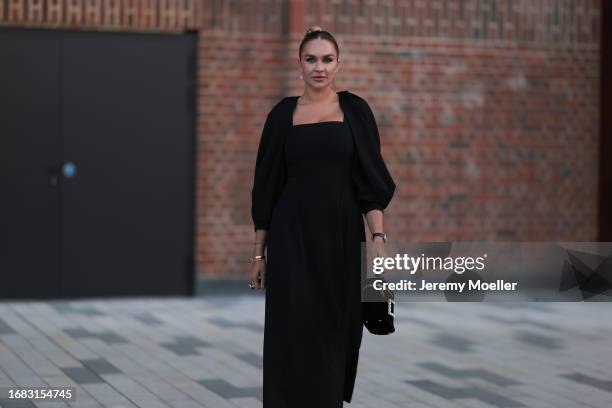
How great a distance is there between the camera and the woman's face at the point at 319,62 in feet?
18.5

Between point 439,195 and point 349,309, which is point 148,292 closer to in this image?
point 439,195

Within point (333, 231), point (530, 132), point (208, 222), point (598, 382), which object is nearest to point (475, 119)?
point (530, 132)

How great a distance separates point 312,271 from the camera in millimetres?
5781

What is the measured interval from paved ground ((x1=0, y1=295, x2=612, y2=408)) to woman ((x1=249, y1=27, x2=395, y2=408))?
67.0 inches

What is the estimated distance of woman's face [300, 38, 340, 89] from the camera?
18.5 ft

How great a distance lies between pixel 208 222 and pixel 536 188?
369cm

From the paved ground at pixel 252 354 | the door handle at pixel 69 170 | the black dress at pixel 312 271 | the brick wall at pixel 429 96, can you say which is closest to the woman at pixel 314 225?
the black dress at pixel 312 271

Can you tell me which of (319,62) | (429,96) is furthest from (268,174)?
(429,96)

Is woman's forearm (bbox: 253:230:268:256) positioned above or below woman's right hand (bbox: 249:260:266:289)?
above

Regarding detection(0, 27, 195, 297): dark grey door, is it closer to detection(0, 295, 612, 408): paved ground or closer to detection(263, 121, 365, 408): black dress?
detection(0, 295, 612, 408): paved ground

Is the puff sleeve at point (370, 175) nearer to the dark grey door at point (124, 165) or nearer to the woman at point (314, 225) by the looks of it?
the woman at point (314, 225)

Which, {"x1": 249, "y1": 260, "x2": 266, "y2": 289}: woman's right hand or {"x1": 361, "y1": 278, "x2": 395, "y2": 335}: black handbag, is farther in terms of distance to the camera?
{"x1": 249, "y1": 260, "x2": 266, "y2": 289}: woman's right hand

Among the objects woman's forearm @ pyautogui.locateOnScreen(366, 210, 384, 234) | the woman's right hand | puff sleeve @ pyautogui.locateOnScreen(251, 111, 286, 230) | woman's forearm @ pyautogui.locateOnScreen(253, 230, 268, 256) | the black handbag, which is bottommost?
the black handbag

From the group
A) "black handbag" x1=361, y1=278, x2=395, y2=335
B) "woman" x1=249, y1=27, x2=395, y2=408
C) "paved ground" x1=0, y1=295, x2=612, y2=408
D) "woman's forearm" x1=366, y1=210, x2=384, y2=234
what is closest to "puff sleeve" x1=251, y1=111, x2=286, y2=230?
"woman" x1=249, y1=27, x2=395, y2=408
